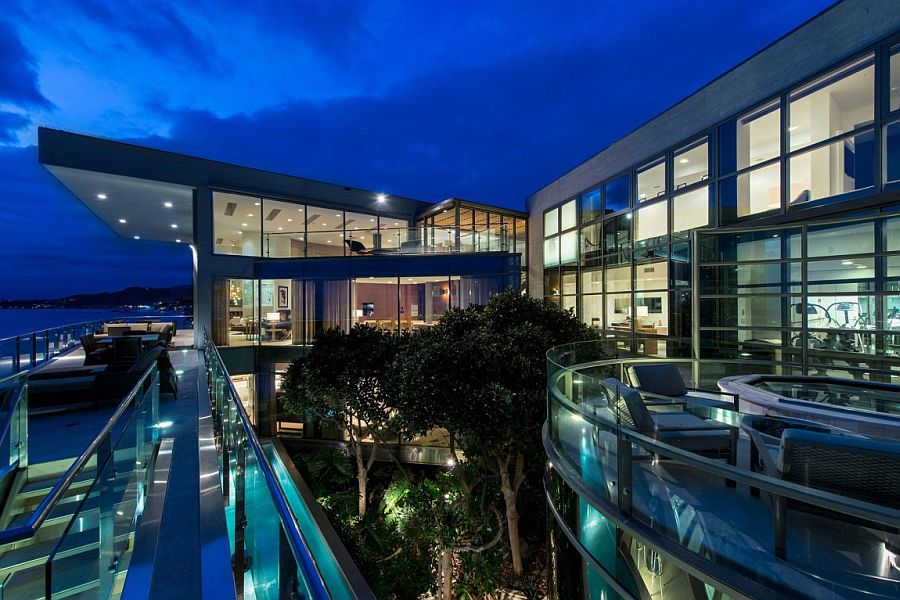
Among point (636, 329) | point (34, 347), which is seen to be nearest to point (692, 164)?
point (636, 329)

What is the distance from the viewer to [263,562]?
186 centimetres

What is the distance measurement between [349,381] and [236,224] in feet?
33.5

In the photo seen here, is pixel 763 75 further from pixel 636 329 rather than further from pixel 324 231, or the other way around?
pixel 324 231

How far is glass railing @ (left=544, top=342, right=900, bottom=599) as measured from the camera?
2.75 metres

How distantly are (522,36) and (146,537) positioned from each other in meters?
129

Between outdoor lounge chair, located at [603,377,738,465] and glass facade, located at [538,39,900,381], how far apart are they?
196 inches

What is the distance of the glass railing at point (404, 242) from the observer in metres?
16.1

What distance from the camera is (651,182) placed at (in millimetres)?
13406

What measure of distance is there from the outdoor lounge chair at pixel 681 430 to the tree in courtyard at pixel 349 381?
7024 millimetres

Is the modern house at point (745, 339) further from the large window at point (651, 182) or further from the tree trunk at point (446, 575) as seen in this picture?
the tree trunk at point (446, 575)

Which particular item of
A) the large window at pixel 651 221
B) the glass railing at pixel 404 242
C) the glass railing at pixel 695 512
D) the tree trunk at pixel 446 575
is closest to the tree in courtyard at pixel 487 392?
the tree trunk at pixel 446 575

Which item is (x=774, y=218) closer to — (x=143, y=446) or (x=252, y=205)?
(x=143, y=446)

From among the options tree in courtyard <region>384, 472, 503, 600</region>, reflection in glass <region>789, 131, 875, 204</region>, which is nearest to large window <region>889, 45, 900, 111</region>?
reflection in glass <region>789, 131, 875, 204</region>

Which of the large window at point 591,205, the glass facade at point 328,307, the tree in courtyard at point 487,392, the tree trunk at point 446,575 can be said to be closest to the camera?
the tree in courtyard at point 487,392
